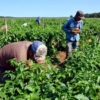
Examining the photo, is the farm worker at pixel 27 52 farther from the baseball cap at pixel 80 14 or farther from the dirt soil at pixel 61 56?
the dirt soil at pixel 61 56

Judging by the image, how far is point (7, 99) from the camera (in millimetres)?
2725

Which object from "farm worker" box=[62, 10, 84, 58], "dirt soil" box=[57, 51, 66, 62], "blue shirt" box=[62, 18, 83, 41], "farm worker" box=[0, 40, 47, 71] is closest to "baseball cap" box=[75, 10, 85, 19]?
"farm worker" box=[62, 10, 84, 58]

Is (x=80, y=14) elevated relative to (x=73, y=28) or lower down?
elevated

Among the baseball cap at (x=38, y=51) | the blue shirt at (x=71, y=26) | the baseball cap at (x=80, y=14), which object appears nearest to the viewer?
the baseball cap at (x=38, y=51)

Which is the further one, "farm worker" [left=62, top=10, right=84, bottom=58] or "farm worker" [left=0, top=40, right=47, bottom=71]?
"farm worker" [left=62, top=10, right=84, bottom=58]

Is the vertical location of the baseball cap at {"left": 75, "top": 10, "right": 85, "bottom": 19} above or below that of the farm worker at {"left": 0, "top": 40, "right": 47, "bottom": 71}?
above

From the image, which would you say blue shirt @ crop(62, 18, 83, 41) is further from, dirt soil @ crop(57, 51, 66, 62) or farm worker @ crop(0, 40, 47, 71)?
farm worker @ crop(0, 40, 47, 71)

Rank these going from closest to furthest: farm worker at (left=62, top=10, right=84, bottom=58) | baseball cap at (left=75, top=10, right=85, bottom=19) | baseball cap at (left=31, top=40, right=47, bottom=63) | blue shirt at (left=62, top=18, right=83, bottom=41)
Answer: baseball cap at (left=31, top=40, right=47, bottom=63)
baseball cap at (left=75, top=10, right=85, bottom=19)
farm worker at (left=62, top=10, right=84, bottom=58)
blue shirt at (left=62, top=18, right=83, bottom=41)

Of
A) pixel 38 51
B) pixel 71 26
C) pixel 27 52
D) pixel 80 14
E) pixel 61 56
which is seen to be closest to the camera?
pixel 38 51

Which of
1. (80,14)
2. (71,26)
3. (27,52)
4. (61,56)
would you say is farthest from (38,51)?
(61,56)

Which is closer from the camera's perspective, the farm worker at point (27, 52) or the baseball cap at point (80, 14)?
the farm worker at point (27, 52)

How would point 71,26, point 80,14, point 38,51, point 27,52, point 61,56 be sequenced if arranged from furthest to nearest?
point 61,56 → point 71,26 → point 80,14 → point 27,52 → point 38,51

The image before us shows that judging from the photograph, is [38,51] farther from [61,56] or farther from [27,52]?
[61,56]

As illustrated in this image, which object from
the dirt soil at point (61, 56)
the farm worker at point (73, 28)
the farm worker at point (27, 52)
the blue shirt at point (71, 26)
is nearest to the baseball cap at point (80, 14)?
the farm worker at point (73, 28)
